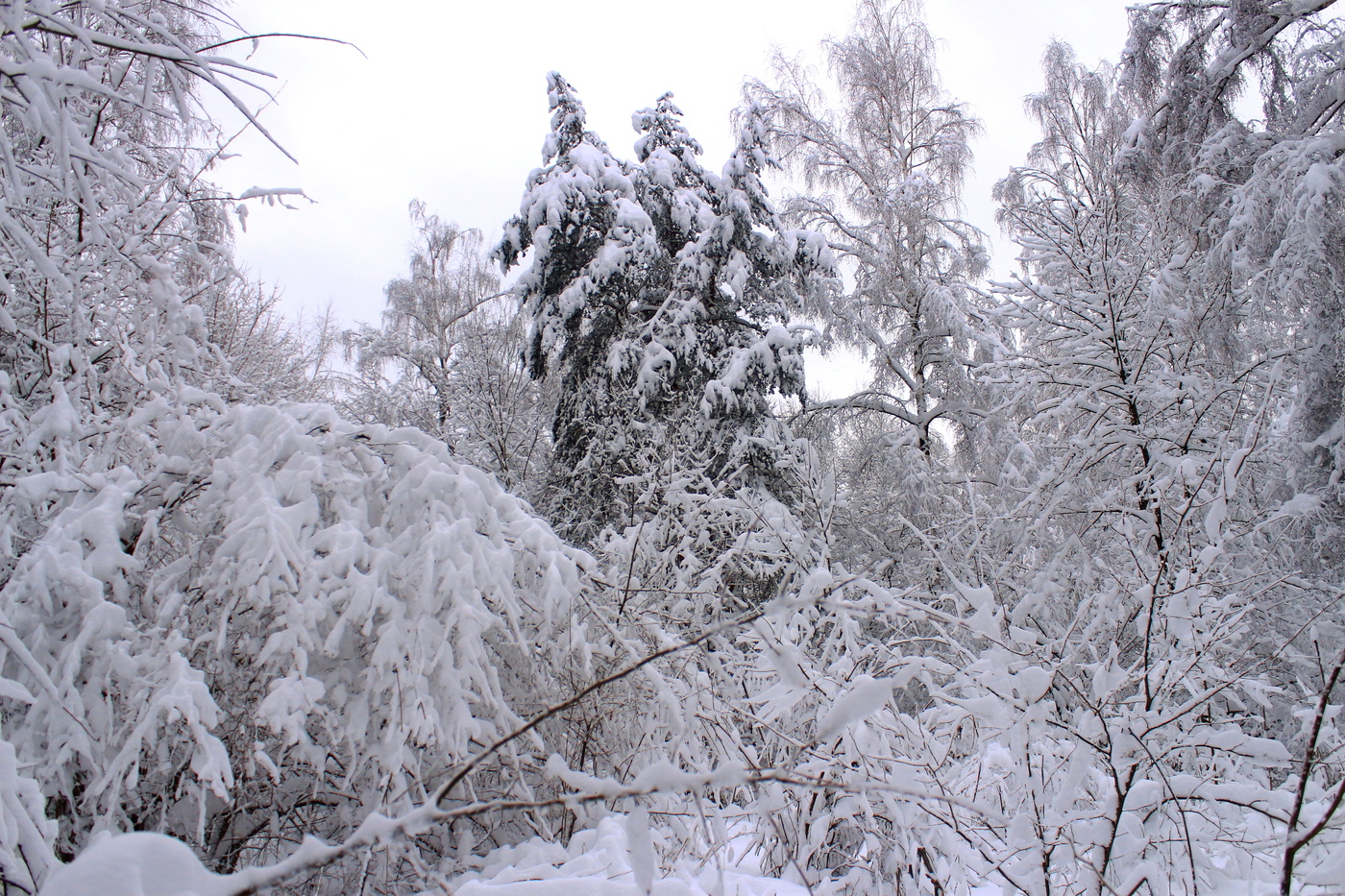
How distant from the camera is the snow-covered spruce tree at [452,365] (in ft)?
38.1

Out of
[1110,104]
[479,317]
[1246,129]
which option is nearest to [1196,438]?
[1246,129]

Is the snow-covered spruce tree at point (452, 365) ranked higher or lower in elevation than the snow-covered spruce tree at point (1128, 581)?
higher

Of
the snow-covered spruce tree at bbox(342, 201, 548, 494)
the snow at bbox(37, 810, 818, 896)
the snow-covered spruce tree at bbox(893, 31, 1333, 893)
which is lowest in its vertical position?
the snow at bbox(37, 810, 818, 896)

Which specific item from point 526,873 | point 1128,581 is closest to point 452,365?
point 1128,581

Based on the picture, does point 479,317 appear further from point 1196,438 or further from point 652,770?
point 652,770

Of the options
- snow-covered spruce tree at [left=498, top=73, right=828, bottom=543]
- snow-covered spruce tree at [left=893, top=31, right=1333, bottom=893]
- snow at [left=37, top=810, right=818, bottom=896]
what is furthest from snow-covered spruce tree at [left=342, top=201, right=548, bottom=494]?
snow at [left=37, top=810, right=818, bottom=896]

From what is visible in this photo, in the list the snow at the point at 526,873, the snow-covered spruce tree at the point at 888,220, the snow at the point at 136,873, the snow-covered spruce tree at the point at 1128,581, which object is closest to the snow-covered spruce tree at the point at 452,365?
the snow-covered spruce tree at the point at 888,220

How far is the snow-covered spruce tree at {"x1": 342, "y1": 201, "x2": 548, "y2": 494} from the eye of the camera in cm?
1162

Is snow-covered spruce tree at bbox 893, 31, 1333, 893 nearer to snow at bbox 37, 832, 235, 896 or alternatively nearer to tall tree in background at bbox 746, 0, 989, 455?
Answer: snow at bbox 37, 832, 235, 896

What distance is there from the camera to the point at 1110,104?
11000 mm

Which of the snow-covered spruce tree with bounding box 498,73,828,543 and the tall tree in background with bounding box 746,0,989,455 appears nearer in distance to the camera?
the snow-covered spruce tree with bounding box 498,73,828,543

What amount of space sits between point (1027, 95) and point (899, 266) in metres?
4.03

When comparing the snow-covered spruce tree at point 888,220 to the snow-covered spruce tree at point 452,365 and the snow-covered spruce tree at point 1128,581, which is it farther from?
the snow-covered spruce tree at point 452,365

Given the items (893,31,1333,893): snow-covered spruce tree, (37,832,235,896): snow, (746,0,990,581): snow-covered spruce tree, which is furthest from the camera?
(746,0,990,581): snow-covered spruce tree
